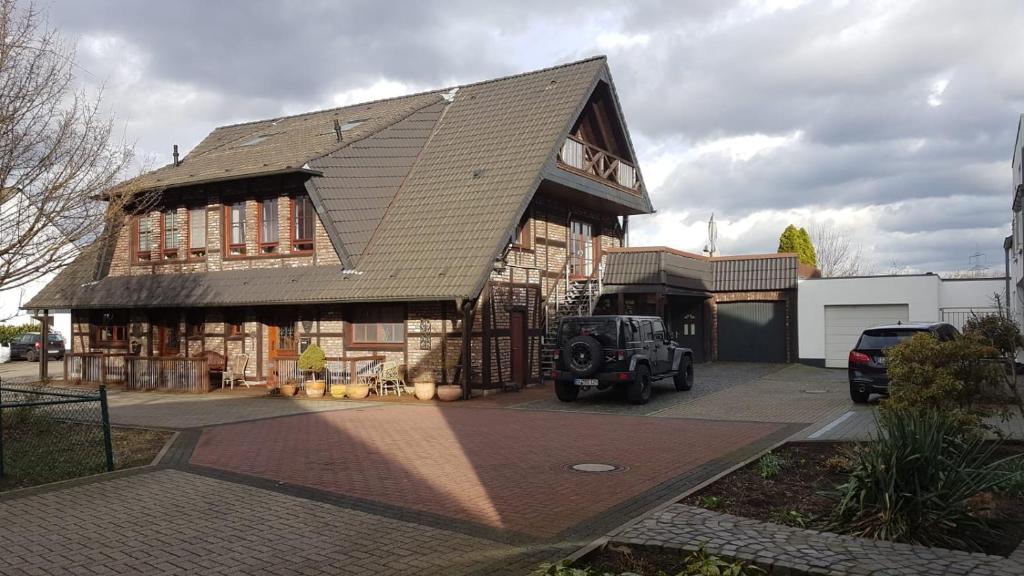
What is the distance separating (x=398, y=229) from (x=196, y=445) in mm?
9774

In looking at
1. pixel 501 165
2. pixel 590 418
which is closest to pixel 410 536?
pixel 590 418

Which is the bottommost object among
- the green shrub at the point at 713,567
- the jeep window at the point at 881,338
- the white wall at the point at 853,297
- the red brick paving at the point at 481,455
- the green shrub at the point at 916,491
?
the red brick paving at the point at 481,455

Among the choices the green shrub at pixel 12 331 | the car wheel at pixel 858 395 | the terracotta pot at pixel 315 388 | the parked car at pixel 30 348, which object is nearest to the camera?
the car wheel at pixel 858 395

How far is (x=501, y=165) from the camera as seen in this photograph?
21.1 m

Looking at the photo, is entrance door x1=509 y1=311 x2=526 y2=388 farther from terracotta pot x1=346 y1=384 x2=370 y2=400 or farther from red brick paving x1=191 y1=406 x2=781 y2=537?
red brick paving x1=191 y1=406 x2=781 y2=537

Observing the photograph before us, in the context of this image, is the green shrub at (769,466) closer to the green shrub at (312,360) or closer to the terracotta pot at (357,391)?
the terracotta pot at (357,391)

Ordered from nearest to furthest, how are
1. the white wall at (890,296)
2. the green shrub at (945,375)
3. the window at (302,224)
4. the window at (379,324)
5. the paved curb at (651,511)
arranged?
the paved curb at (651,511)
the green shrub at (945,375)
the window at (379,324)
the window at (302,224)
the white wall at (890,296)

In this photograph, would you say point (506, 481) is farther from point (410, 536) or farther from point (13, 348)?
point (13, 348)

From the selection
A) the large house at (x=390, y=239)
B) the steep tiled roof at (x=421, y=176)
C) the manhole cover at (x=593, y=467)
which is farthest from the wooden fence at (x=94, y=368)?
the manhole cover at (x=593, y=467)

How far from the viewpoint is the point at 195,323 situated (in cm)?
2388

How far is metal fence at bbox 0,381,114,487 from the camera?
9812 mm

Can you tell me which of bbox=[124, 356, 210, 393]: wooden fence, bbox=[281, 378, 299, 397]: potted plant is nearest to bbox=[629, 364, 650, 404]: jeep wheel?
bbox=[281, 378, 299, 397]: potted plant

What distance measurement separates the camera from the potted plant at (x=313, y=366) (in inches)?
781

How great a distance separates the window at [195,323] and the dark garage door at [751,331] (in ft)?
58.3
